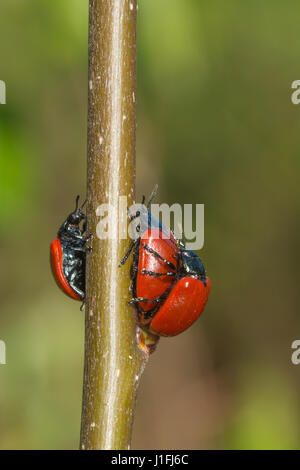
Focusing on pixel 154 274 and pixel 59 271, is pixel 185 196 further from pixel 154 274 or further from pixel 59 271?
pixel 154 274

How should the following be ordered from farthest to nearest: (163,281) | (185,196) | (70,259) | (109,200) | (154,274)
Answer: (185,196) → (70,259) → (163,281) → (154,274) → (109,200)

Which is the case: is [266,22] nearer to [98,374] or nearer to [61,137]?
[61,137]

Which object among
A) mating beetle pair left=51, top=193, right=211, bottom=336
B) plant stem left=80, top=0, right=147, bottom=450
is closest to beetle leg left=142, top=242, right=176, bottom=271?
mating beetle pair left=51, top=193, right=211, bottom=336

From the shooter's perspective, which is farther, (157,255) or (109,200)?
(157,255)

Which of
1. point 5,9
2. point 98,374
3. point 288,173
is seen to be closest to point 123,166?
point 98,374

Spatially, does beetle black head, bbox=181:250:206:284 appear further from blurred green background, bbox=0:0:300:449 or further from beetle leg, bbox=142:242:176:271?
blurred green background, bbox=0:0:300:449

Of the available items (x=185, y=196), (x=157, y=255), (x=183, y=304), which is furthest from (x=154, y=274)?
(x=185, y=196)
